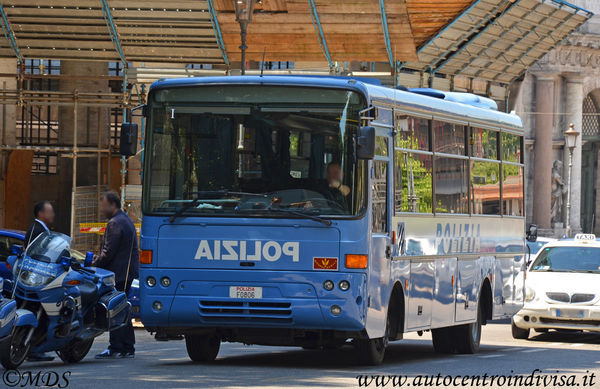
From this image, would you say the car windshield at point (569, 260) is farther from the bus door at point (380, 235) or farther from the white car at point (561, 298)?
the bus door at point (380, 235)

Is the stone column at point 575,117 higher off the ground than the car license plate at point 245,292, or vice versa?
the stone column at point 575,117

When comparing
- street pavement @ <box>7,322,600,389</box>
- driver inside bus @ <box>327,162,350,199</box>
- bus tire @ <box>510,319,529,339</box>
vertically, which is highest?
driver inside bus @ <box>327,162,350,199</box>

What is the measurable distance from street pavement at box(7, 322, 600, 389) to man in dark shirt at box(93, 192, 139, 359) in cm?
39

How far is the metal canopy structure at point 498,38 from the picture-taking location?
3716 cm

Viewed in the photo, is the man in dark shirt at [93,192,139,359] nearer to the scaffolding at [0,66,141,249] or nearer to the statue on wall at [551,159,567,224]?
the scaffolding at [0,66,141,249]

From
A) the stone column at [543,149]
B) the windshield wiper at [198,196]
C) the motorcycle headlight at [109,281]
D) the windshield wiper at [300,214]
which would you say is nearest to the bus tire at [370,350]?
the windshield wiper at [300,214]

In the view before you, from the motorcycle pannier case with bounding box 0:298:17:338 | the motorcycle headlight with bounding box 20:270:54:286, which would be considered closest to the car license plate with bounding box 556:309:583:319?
the motorcycle headlight with bounding box 20:270:54:286

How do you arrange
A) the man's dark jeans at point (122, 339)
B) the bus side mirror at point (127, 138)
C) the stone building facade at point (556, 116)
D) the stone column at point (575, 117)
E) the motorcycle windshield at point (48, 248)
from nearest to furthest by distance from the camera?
the motorcycle windshield at point (48, 248) < the bus side mirror at point (127, 138) < the man's dark jeans at point (122, 339) < the stone building facade at point (556, 116) < the stone column at point (575, 117)

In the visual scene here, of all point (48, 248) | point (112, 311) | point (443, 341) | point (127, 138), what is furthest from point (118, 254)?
point (443, 341)

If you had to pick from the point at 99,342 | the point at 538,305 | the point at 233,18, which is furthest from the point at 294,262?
the point at 233,18

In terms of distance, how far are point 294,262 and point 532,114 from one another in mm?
45621

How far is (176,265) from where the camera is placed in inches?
568

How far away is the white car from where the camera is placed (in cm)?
2216

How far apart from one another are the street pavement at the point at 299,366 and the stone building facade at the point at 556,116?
36370 millimetres
